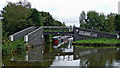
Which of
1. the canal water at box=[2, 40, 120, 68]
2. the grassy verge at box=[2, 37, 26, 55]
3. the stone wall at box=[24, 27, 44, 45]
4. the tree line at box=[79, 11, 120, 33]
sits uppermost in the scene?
the tree line at box=[79, 11, 120, 33]

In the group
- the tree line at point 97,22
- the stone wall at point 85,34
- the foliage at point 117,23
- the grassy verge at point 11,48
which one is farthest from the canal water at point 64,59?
the foliage at point 117,23

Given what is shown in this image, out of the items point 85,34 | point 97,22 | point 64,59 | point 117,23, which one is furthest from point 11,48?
point 117,23

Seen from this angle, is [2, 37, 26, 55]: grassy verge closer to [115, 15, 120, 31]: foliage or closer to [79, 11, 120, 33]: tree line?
[79, 11, 120, 33]: tree line

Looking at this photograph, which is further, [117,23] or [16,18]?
[117,23]

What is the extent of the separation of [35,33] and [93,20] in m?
15.1

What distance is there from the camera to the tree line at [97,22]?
3397cm

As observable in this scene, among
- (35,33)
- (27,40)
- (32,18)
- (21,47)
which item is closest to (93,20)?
(32,18)

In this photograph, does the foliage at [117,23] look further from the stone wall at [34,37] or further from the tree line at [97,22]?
the stone wall at [34,37]

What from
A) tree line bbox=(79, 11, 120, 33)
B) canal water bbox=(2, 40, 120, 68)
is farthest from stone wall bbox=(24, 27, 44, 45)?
tree line bbox=(79, 11, 120, 33)

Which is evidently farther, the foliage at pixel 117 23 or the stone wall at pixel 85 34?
the foliage at pixel 117 23

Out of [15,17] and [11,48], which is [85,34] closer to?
[15,17]

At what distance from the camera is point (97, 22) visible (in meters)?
34.1

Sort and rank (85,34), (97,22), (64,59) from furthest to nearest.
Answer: (97,22), (85,34), (64,59)

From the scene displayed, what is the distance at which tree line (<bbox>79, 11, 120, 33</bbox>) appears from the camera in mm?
33969
